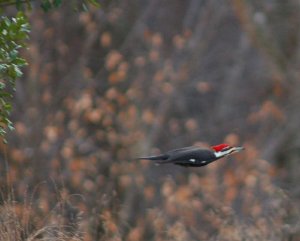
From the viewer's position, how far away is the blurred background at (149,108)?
12000 millimetres

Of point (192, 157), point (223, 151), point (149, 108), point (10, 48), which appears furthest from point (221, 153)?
point (149, 108)

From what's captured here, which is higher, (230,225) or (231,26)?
(231,26)

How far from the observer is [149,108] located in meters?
13.1

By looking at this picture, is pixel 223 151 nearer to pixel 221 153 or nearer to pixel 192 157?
pixel 221 153

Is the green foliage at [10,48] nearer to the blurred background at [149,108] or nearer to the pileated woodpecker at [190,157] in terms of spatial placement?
the pileated woodpecker at [190,157]

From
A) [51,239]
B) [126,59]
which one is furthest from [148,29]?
[51,239]

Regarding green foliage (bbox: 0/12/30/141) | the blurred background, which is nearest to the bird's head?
green foliage (bbox: 0/12/30/141)

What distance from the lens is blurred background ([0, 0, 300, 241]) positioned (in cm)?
1200

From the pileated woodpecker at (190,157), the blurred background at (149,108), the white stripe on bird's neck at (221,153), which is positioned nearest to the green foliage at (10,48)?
the pileated woodpecker at (190,157)

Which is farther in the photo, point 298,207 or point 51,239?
point 298,207

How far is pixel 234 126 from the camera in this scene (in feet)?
45.3

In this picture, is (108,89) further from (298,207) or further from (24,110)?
(298,207)

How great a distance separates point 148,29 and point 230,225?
5319mm

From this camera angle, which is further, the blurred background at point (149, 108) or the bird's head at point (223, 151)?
the blurred background at point (149, 108)
